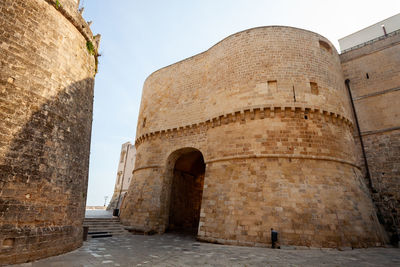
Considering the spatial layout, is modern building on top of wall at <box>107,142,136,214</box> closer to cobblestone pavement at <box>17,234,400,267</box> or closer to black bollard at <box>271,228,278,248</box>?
cobblestone pavement at <box>17,234,400,267</box>

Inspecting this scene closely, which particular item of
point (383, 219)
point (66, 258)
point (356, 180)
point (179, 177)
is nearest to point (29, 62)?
point (66, 258)

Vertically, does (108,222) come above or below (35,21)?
below

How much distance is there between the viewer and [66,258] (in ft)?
18.3

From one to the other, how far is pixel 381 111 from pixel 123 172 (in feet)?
79.8

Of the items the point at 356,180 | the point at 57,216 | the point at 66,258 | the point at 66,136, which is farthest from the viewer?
the point at 356,180

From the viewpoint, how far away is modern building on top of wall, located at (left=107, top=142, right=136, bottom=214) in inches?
967

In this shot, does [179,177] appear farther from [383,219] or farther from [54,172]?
[383,219]

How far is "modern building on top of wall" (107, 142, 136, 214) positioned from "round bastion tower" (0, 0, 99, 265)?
1799 centimetres

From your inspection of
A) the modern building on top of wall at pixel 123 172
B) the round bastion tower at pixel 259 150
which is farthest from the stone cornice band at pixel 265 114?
the modern building on top of wall at pixel 123 172

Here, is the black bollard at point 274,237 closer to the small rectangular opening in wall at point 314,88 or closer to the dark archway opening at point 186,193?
the dark archway opening at point 186,193

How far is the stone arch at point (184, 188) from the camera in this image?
12.8 m

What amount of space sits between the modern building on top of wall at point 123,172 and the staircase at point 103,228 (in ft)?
40.2

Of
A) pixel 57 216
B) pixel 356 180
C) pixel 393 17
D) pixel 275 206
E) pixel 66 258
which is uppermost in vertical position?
pixel 393 17

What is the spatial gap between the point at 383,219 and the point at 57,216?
13.8 metres
